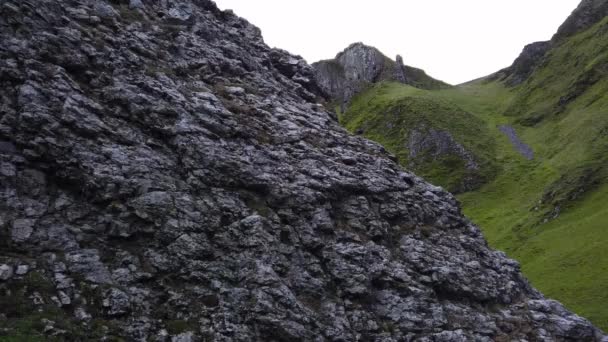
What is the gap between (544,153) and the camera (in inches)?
3740

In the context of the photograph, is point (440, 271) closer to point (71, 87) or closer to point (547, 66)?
point (71, 87)

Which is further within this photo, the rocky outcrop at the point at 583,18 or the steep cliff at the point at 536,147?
the rocky outcrop at the point at 583,18

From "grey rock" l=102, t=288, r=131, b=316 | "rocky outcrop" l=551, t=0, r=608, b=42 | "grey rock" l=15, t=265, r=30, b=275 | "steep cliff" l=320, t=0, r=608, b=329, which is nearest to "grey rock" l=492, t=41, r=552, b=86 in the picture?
"steep cliff" l=320, t=0, r=608, b=329

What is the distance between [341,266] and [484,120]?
351ft

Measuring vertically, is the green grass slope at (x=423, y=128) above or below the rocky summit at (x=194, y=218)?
above

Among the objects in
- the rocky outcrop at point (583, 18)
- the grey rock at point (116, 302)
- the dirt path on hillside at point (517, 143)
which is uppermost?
the rocky outcrop at point (583, 18)

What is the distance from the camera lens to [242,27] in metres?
50.6

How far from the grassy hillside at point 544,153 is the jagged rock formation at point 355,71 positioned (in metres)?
7.95

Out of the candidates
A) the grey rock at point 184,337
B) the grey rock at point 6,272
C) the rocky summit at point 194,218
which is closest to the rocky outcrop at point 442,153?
the rocky summit at point 194,218

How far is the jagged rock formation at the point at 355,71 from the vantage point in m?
144

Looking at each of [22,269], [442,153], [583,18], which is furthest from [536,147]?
[22,269]

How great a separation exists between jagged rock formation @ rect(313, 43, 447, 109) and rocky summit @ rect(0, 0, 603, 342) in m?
108

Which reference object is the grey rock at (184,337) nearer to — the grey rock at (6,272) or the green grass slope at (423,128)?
the grey rock at (6,272)

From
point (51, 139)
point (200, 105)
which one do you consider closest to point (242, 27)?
point (200, 105)
